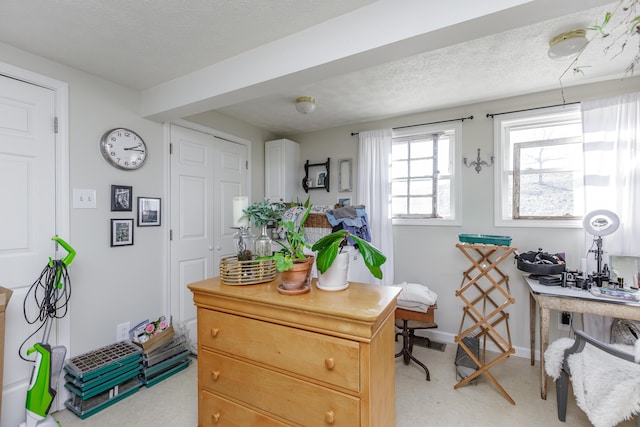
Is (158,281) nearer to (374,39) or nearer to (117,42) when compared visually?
(117,42)

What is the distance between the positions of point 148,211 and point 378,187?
244cm

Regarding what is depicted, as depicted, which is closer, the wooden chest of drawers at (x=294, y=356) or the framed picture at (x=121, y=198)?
the wooden chest of drawers at (x=294, y=356)

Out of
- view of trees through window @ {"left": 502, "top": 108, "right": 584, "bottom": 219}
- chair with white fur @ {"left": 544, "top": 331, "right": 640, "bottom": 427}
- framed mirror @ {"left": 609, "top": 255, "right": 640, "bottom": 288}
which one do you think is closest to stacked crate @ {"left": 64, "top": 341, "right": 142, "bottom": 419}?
chair with white fur @ {"left": 544, "top": 331, "right": 640, "bottom": 427}

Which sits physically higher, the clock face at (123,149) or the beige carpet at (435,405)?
the clock face at (123,149)

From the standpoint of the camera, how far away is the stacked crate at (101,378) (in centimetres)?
205

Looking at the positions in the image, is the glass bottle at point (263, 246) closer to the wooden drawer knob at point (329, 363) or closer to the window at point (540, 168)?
the wooden drawer knob at point (329, 363)

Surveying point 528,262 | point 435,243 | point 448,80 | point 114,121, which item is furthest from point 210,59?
point 528,262

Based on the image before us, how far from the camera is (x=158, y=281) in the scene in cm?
284

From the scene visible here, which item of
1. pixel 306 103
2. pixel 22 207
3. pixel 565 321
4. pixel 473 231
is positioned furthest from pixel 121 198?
pixel 565 321

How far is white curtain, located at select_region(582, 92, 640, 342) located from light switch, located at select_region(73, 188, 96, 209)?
4.20 meters

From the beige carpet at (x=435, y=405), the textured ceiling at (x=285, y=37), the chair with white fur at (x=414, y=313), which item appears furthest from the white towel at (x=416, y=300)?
the textured ceiling at (x=285, y=37)

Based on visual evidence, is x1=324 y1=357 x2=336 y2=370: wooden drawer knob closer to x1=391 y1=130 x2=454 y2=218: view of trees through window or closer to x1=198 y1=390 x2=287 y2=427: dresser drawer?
x1=198 y1=390 x2=287 y2=427: dresser drawer

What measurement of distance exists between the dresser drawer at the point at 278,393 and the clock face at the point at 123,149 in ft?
6.20

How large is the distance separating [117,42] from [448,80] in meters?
2.54
